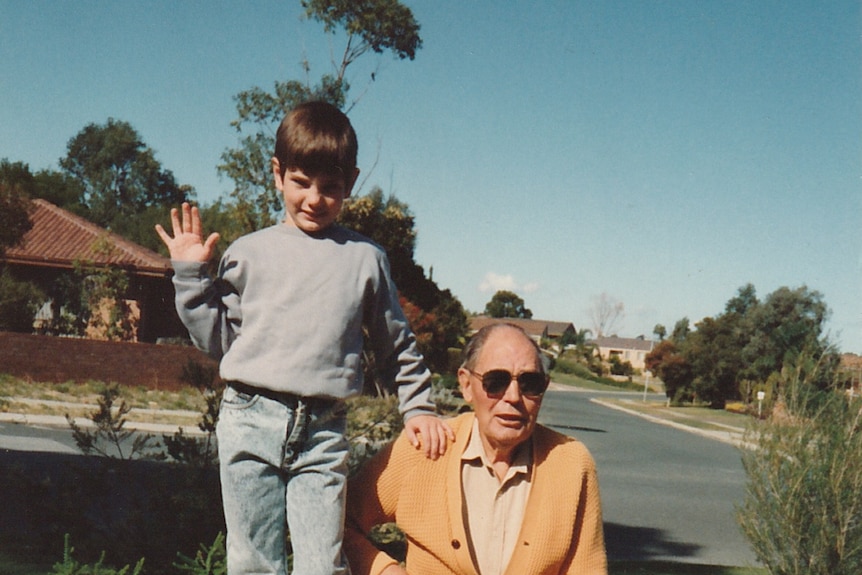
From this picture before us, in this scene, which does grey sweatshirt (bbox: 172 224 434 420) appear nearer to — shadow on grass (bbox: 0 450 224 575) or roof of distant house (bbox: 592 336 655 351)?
shadow on grass (bbox: 0 450 224 575)

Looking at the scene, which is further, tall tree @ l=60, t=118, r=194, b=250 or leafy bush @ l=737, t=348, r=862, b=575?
tall tree @ l=60, t=118, r=194, b=250

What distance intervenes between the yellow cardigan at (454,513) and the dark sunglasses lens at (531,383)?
19 cm

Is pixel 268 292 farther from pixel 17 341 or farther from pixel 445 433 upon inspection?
pixel 17 341

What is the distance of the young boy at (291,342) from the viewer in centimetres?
214

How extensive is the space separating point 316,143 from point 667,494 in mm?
10720

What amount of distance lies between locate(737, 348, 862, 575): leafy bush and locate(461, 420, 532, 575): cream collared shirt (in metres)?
3.28

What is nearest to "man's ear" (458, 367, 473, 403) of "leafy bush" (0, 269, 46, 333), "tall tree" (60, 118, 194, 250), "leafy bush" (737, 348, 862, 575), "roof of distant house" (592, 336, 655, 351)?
"leafy bush" (737, 348, 862, 575)

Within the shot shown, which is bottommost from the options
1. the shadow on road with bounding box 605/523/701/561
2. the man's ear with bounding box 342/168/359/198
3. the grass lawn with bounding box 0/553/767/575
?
the shadow on road with bounding box 605/523/701/561

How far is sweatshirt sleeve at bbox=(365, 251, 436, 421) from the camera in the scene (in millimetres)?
2441

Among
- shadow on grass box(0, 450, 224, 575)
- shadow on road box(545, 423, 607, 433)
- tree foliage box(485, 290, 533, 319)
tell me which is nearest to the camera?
shadow on grass box(0, 450, 224, 575)

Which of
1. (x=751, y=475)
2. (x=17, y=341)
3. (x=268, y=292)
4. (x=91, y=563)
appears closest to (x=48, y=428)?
(x=17, y=341)

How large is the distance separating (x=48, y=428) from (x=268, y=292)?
11469 millimetres

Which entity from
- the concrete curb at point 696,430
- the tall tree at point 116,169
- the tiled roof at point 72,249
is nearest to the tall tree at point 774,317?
the concrete curb at point 696,430

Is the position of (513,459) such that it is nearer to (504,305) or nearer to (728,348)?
(728,348)
